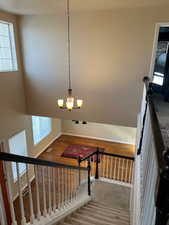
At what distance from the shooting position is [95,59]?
4613 millimetres

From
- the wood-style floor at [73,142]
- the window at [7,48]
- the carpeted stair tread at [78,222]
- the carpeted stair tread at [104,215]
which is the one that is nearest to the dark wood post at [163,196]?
the carpeted stair tread at [78,222]

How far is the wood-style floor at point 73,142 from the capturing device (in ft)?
23.9

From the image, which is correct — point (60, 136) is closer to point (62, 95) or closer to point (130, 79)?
point (62, 95)

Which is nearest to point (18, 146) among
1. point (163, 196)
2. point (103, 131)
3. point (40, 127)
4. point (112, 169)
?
point (40, 127)

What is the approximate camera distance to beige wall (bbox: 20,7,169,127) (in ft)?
13.7

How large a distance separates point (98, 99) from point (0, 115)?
2646mm

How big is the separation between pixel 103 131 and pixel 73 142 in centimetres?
161

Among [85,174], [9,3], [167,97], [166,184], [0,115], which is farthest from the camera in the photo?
[85,174]

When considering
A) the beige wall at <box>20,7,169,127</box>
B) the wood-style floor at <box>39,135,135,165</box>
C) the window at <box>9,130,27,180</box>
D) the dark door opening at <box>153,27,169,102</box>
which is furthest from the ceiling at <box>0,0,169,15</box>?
the wood-style floor at <box>39,135,135,165</box>

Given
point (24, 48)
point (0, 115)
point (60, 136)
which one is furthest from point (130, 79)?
point (60, 136)

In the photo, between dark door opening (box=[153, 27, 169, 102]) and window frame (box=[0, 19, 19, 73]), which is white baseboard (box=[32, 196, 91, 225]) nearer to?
dark door opening (box=[153, 27, 169, 102])

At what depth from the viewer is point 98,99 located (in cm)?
492

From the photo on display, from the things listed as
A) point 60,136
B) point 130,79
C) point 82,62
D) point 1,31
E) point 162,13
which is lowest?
point 60,136

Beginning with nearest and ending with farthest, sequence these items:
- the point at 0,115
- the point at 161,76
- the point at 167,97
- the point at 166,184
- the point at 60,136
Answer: the point at 166,184, the point at 167,97, the point at 161,76, the point at 0,115, the point at 60,136
